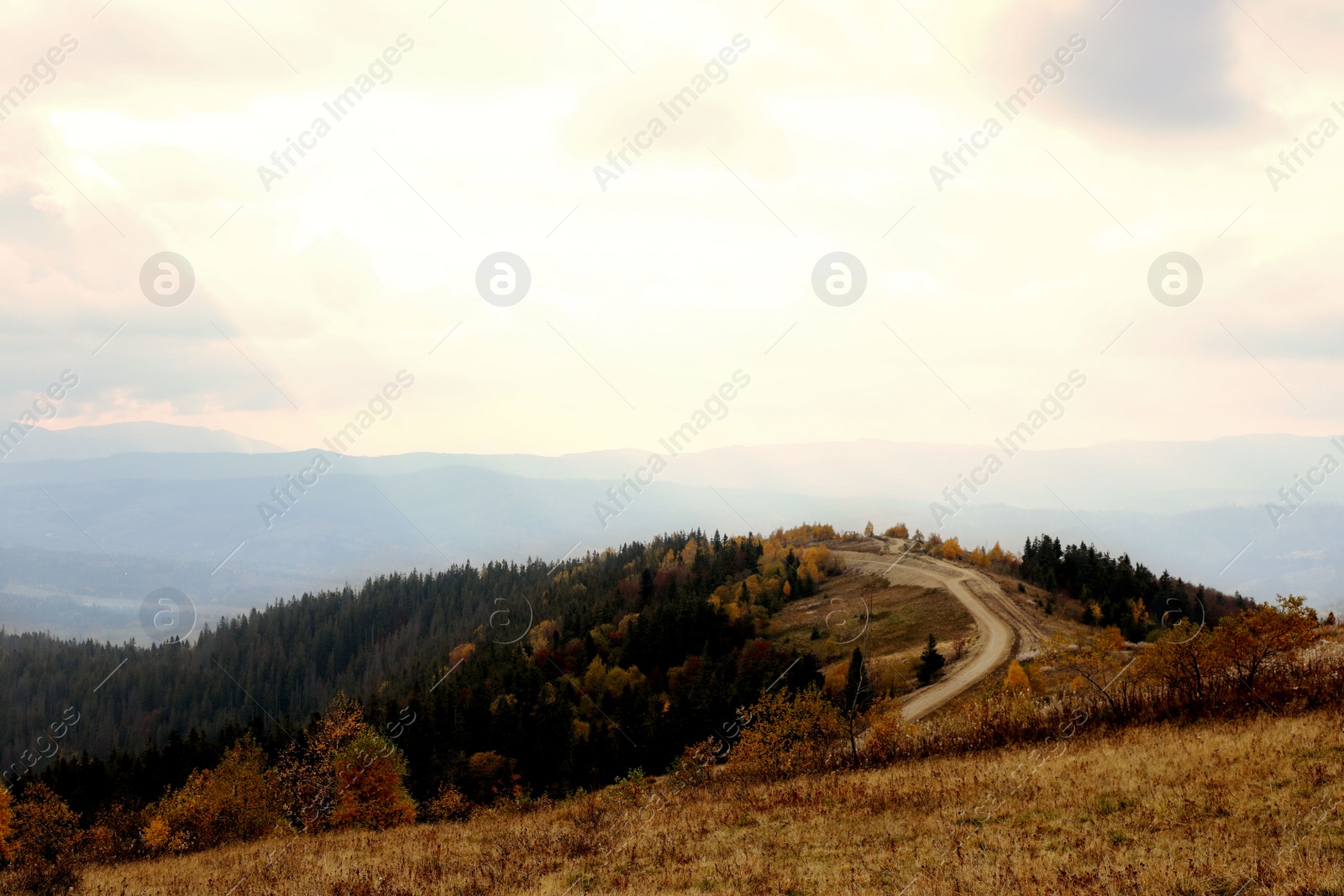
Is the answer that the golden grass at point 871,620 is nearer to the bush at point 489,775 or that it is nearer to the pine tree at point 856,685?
the pine tree at point 856,685

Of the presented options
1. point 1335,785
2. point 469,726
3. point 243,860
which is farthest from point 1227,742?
point 469,726

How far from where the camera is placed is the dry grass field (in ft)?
50.6

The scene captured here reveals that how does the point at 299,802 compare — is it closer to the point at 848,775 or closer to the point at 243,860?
the point at 243,860

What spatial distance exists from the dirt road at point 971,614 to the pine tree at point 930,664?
176 centimetres

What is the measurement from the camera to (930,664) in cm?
7056

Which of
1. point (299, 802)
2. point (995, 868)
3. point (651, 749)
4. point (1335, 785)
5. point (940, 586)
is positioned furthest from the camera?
point (940, 586)

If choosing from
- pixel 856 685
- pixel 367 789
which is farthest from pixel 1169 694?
pixel 367 789

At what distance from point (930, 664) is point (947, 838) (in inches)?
2178

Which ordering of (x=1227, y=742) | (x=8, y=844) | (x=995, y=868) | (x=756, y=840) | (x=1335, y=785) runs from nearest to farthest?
(x=995, y=868) < (x=1335, y=785) < (x=756, y=840) < (x=1227, y=742) < (x=8, y=844)

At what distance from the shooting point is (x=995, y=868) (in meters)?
16.2

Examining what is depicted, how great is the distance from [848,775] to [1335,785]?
17.0 meters

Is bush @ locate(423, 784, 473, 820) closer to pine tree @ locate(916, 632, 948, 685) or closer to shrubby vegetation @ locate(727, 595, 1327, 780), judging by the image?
shrubby vegetation @ locate(727, 595, 1327, 780)

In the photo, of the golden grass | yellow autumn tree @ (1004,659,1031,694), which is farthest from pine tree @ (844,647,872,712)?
yellow autumn tree @ (1004,659,1031,694)

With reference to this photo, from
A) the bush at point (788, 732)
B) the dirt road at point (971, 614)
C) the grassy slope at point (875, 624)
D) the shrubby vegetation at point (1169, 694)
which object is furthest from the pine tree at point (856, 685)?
the shrubby vegetation at point (1169, 694)
